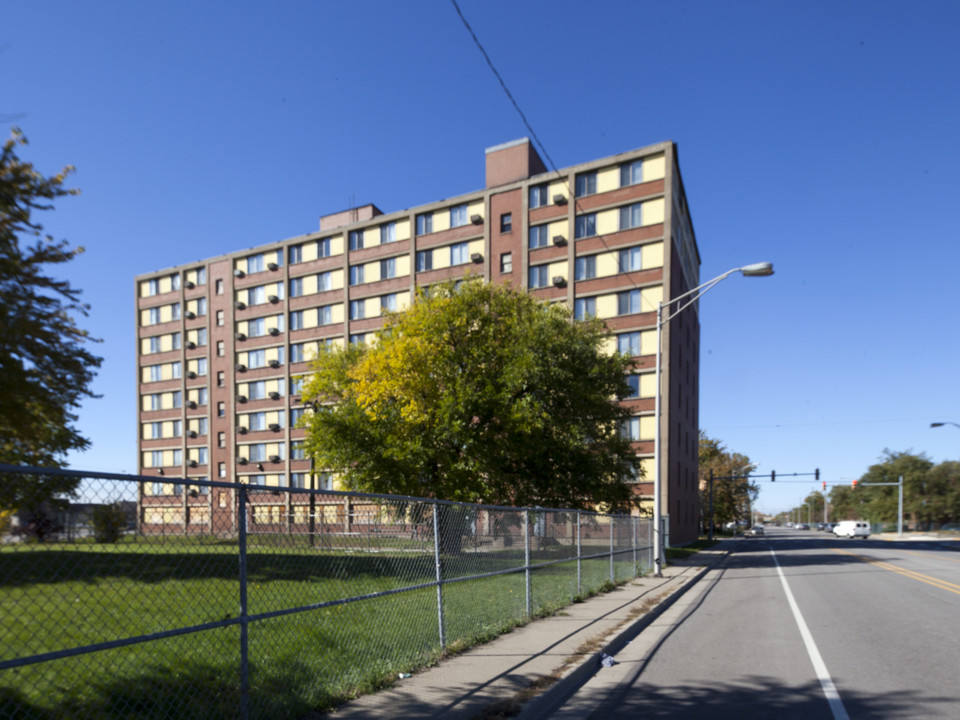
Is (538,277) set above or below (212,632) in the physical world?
above

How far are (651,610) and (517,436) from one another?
13711 mm

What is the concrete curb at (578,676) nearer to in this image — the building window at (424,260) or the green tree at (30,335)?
the green tree at (30,335)

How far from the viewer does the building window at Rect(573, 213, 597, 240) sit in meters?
46.0

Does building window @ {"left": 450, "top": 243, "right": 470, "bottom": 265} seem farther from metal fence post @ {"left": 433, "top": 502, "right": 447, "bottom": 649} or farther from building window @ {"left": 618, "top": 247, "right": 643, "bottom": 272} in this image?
metal fence post @ {"left": 433, "top": 502, "right": 447, "bottom": 649}

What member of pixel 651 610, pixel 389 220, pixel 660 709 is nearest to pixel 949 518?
pixel 389 220

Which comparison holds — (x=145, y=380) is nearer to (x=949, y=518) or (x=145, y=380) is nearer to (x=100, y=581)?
(x=100, y=581)

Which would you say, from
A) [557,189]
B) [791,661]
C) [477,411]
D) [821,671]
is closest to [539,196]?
[557,189]

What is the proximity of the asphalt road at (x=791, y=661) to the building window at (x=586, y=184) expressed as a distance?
35.6 metres

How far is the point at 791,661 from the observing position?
26.3ft

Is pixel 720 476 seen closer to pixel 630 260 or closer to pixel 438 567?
pixel 630 260

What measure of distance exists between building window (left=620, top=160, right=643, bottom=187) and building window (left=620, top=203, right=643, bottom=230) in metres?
1.60

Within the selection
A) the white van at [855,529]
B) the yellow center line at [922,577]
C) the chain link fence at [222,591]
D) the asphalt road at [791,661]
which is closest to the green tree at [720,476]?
the white van at [855,529]

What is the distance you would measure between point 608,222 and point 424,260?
15.3m

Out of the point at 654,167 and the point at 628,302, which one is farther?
the point at 628,302
